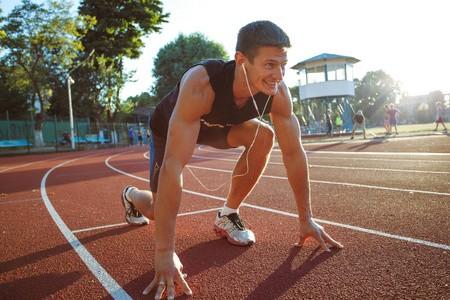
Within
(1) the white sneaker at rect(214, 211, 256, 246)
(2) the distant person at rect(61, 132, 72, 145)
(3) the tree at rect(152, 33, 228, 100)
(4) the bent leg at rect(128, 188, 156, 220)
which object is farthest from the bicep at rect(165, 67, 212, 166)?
(3) the tree at rect(152, 33, 228, 100)

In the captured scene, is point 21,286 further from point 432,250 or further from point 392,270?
point 432,250

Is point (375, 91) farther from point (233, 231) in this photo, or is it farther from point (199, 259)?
point (199, 259)

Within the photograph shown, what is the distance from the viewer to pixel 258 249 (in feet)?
8.76

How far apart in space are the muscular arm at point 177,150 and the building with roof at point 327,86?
2591 cm

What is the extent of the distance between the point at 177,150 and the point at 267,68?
0.72 m

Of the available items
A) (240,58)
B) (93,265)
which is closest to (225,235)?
(93,265)

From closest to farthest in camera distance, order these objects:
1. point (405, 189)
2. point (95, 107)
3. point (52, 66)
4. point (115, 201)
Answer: point (405, 189)
point (115, 201)
point (52, 66)
point (95, 107)

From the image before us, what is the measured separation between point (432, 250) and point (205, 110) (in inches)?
69.6

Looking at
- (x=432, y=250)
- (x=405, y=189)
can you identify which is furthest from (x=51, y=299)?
(x=405, y=189)

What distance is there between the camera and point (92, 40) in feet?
92.6

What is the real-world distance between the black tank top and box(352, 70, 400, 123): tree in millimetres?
81526

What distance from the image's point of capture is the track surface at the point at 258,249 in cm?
205

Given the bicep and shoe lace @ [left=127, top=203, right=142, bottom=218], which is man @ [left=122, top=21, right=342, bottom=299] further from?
shoe lace @ [left=127, top=203, right=142, bottom=218]

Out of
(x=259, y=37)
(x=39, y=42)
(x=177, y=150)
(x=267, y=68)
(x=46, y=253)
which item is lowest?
(x=46, y=253)
